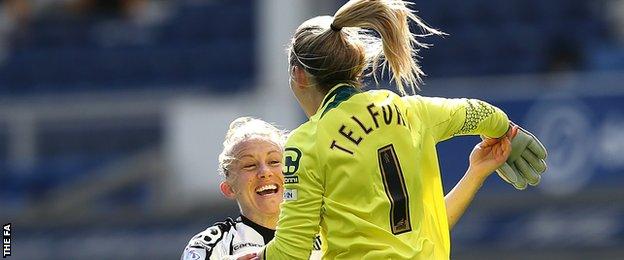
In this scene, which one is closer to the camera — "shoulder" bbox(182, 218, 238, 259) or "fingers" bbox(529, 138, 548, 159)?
"fingers" bbox(529, 138, 548, 159)

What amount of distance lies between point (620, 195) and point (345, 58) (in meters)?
6.82

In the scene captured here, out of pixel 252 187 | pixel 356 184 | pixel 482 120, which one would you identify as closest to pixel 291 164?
pixel 356 184

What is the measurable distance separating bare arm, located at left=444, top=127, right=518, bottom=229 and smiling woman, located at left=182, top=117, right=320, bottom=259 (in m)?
0.54

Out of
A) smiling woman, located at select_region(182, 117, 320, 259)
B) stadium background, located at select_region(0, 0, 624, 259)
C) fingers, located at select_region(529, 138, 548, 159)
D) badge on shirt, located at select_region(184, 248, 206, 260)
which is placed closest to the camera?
fingers, located at select_region(529, 138, 548, 159)

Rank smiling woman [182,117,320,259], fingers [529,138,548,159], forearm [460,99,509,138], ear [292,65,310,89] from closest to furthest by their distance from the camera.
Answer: ear [292,65,310,89] → forearm [460,99,509,138] → fingers [529,138,548,159] → smiling woman [182,117,320,259]

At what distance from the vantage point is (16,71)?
14461mm

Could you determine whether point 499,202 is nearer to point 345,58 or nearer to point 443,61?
point 443,61

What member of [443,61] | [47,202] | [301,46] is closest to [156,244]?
[47,202]

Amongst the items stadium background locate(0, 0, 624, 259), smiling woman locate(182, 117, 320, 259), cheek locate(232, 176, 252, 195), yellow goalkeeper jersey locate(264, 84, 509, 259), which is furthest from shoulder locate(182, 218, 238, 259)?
stadium background locate(0, 0, 624, 259)

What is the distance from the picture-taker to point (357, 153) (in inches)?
149

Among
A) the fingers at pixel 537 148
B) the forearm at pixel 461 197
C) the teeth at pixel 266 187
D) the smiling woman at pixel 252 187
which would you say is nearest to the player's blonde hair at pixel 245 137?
the smiling woman at pixel 252 187

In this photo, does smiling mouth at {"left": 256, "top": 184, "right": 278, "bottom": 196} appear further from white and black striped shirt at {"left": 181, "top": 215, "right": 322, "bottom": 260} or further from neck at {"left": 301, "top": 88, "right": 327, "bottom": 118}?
neck at {"left": 301, "top": 88, "right": 327, "bottom": 118}

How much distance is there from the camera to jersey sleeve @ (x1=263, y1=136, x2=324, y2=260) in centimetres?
375

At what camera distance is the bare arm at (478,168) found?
4262 mm
